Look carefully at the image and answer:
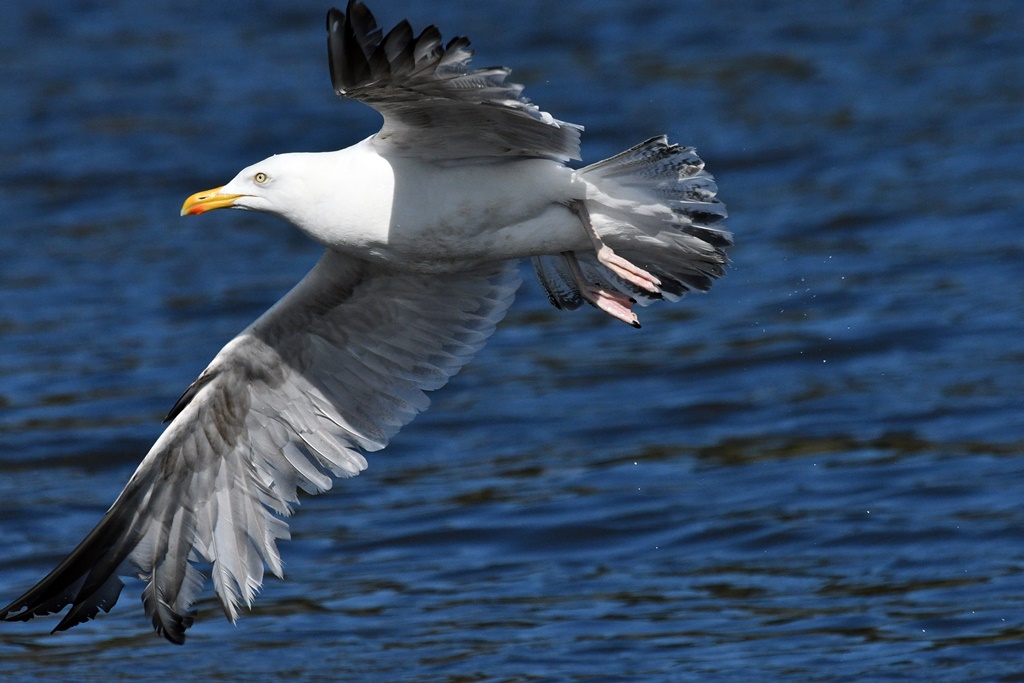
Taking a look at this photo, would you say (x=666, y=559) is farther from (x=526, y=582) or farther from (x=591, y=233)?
(x=591, y=233)

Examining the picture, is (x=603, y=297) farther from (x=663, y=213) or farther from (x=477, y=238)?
(x=477, y=238)

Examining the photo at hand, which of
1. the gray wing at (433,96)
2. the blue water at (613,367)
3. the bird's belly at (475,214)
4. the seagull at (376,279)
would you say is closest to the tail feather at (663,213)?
the seagull at (376,279)

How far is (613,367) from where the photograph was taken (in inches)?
462

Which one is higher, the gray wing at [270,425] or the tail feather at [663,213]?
the tail feather at [663,213]

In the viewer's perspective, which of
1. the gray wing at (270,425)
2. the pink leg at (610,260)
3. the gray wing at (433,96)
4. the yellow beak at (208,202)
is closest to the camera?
the gray wing at (433,96)

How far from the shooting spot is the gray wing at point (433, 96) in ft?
18.1

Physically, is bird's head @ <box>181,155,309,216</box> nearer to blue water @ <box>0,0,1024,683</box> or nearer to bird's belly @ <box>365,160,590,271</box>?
bird's belly @ <box>365,160,590,271</box>

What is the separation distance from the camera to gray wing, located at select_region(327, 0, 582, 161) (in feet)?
18.1

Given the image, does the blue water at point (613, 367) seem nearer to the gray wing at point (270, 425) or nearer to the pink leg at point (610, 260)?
the gray wing at point (270, 425)

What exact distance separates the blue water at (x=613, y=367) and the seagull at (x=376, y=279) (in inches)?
44.3

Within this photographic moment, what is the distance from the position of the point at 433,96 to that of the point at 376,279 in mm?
1478

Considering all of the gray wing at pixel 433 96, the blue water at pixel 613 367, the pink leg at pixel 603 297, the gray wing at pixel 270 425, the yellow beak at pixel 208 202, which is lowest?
the blue water at pixel 613 367

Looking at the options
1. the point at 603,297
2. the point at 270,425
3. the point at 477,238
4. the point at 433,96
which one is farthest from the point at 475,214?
the point at 270,425

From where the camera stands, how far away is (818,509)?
9.26m
